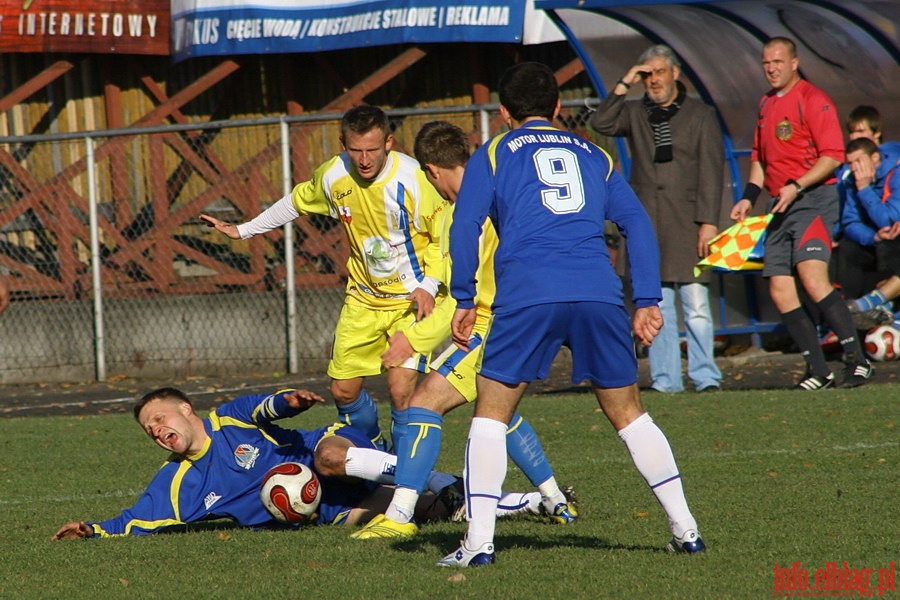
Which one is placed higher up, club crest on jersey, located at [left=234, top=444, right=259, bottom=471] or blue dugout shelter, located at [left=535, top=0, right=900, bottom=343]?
blue dugout shelter, located at [left=535, top=0, right=900, bottom=343]

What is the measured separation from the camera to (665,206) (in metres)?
11.5

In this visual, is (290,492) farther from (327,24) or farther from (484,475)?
(327,24)

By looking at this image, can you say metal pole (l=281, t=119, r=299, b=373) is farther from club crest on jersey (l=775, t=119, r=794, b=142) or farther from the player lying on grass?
the player lying on grass

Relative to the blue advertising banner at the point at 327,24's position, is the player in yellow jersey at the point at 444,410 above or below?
below

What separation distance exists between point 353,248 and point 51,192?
8.00 metres

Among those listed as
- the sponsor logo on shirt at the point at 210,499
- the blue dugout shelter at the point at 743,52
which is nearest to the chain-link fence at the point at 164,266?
the blue dugout shelter at the point at 743,52

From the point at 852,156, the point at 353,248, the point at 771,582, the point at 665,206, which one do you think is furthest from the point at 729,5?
the point at 771,582

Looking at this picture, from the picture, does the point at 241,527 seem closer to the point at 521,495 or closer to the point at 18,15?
the point at 521,495

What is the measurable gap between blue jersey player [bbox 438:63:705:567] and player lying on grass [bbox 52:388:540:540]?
1.29 meters

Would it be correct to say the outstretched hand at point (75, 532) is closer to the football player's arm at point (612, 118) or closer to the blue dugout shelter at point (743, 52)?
the football player's arm at point (612, 118)

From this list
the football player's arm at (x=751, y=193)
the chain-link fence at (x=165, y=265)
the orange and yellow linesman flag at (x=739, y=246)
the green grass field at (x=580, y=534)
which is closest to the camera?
the green grass field at (x=580, y=534)

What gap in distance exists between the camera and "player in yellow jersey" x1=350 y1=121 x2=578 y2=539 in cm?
633

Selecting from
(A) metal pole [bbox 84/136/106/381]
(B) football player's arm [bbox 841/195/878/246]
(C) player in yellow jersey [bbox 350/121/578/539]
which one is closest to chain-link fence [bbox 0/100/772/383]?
(A) metal pole [bbox 84/136/106/381]

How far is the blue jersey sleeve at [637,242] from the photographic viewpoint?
17.8ft
